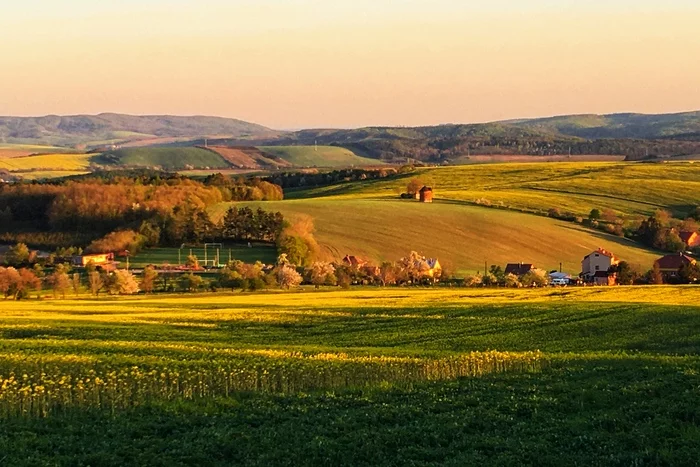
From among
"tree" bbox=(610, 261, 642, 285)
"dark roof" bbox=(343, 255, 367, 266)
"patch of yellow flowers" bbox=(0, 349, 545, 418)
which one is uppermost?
"patch of yellow flowers" bbox=(0, 349, 545, 418)

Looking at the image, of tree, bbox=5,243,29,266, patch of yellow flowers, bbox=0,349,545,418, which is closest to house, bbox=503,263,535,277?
tree, bbox=5,243,29,266

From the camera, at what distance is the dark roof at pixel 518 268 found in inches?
3233

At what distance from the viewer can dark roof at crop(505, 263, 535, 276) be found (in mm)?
82106

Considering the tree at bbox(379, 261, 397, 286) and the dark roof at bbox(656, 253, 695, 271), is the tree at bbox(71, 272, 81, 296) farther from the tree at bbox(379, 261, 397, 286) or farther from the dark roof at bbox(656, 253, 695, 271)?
the dark roof at bbox(656, 253, 695, 271)

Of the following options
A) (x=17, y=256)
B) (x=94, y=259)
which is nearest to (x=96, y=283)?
(x=94, y=259)

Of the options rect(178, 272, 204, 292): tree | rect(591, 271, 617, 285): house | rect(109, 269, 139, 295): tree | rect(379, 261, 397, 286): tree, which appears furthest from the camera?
rect(379, 261, 397, 286): tree

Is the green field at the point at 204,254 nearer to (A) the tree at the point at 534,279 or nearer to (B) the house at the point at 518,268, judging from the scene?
(B) the house at the point at 518,268

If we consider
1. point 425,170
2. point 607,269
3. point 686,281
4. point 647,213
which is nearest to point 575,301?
point 686,281

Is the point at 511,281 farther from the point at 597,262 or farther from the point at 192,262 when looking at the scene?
the point at 192,262

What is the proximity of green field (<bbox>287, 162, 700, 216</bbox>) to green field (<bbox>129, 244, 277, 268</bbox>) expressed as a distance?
127ft

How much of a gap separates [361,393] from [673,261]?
69644mm

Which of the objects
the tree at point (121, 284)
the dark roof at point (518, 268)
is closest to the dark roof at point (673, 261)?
the dark roof at point (518, 268)

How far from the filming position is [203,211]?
103 m

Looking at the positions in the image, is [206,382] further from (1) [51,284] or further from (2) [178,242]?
(2) [178,242]
